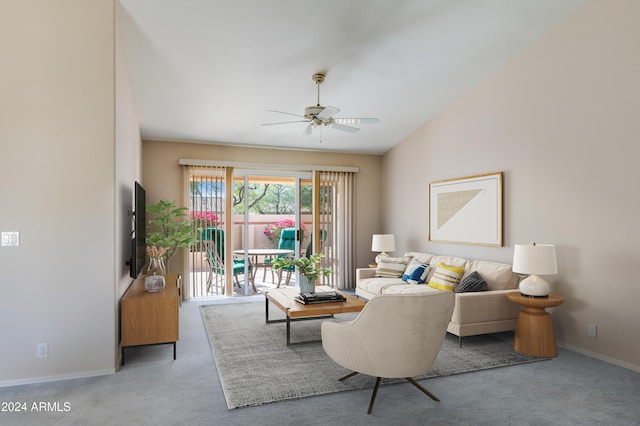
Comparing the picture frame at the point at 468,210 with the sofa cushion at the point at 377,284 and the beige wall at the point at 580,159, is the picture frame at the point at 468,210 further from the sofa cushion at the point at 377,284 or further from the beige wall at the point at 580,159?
the sofa cushion at the point at 377,284

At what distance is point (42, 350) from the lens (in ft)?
10.0

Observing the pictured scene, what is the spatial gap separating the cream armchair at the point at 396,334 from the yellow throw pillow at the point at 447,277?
6.86 feet

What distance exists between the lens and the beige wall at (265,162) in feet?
20.3

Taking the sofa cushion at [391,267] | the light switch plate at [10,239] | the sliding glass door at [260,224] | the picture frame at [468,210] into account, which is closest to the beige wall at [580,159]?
the picture frame at [468,210]

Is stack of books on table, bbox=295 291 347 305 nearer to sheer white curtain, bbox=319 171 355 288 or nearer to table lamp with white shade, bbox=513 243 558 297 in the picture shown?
table lamp with white shade, bbox=513 243 558 297

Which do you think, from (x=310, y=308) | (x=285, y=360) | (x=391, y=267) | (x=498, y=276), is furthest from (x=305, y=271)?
(x=498, y=276)

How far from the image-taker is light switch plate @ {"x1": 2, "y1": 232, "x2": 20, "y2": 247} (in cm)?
301

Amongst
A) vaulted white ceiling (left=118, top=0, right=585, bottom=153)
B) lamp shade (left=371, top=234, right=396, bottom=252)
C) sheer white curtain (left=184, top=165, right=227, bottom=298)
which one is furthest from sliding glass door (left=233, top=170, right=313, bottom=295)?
vaulted white ceiling (left=118, top=0, right=585, bottom=153)

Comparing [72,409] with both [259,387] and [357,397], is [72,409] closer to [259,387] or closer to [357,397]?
[259,387]

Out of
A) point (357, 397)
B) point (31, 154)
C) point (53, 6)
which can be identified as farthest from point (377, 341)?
point (53, 6)

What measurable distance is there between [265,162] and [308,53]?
9.62 ft

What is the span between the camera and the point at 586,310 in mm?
3783

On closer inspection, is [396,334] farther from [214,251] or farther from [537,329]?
[214,251]

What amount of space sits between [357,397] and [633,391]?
2030mm
